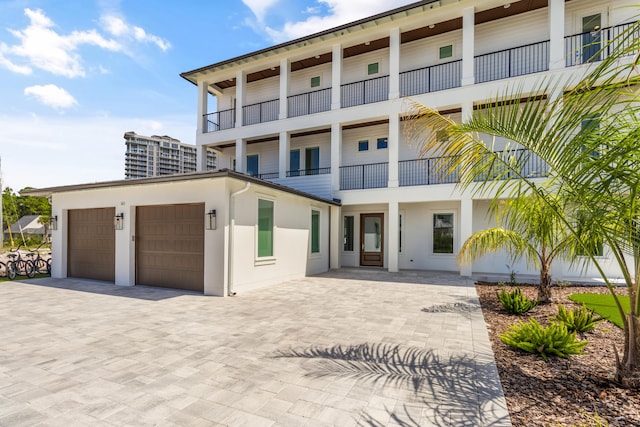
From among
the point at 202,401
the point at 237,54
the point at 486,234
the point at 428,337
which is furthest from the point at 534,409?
the point at 237,54

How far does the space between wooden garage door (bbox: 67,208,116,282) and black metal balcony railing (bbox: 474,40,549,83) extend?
14.3m

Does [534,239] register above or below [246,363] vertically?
above

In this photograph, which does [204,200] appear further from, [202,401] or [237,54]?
[237,54]

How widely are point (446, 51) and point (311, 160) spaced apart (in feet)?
24.8

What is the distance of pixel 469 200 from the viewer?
11328 mm

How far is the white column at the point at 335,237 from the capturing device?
13.4 m

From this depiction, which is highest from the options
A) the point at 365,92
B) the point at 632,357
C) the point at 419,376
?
the point at 365,92

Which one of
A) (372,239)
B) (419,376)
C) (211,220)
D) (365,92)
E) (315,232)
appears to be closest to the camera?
(419,376)

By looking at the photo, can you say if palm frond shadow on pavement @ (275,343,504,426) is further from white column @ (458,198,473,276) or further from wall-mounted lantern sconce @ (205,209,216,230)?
white column @ (458,198,473,276)

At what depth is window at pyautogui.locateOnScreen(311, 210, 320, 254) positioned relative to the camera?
12211 millimetres

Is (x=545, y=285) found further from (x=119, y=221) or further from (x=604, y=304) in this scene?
(x=119, y=221)

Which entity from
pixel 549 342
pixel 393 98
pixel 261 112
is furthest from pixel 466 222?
pixel 261 112

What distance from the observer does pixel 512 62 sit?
1195cm

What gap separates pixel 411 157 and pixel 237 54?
966 centimetres
